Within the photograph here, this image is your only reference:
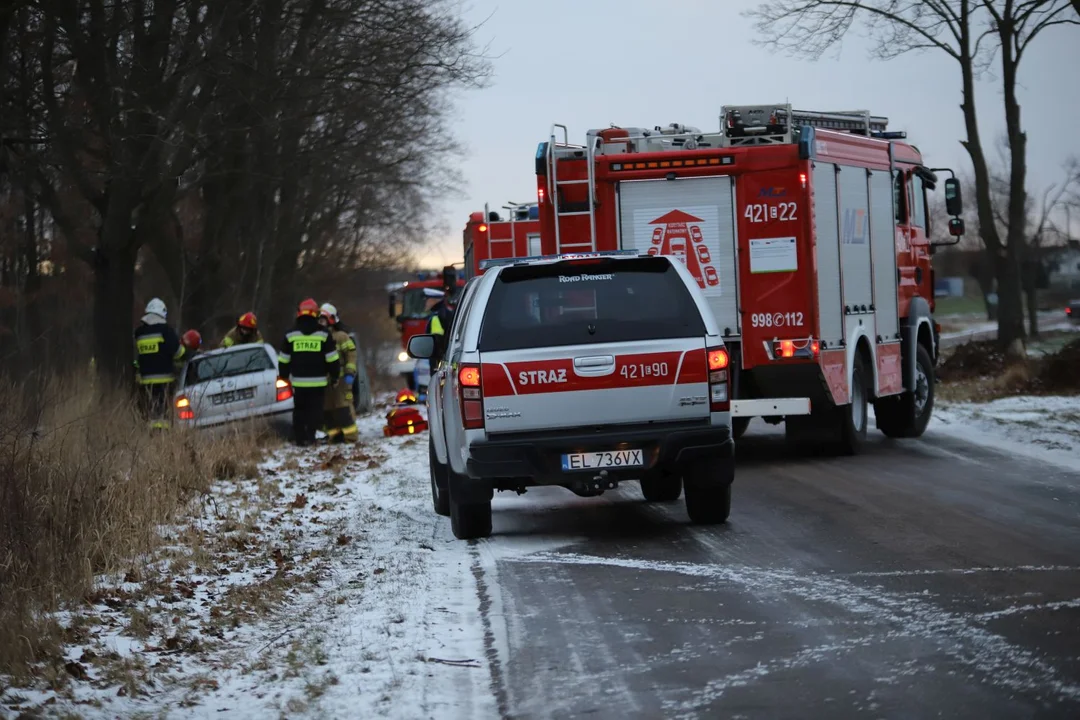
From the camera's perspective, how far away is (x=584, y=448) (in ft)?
33.0

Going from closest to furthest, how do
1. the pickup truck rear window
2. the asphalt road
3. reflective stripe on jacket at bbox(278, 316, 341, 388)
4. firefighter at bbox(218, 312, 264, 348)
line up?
1. the asphalt road
2. the pickup truck rear window
3. reflective stripe on jacket at bbox(278, 316, 341, 388)
4. firefighter at bbox(218, 312, 264, 348)

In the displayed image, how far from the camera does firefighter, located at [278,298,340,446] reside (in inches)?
768

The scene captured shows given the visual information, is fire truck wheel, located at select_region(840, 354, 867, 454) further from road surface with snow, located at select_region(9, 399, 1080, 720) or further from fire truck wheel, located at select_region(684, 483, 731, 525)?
fire truck wheel, located at select_region(684, 483, 731, 525)

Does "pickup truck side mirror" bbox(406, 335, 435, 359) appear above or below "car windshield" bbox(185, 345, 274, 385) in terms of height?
above

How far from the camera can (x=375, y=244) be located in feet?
178

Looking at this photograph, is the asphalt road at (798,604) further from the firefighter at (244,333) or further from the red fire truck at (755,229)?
the firefighter at (244,333)

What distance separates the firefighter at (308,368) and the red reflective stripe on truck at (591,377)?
9.82 meters

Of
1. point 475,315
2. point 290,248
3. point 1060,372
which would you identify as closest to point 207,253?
point 290,248

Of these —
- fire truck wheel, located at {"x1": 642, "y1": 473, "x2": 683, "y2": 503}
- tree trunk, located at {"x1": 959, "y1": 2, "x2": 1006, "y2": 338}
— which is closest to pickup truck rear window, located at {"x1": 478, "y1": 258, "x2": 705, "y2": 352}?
fire truck wheel, located at {"x1": 642, "y1": 473, "x2": 683, "y2": 503}

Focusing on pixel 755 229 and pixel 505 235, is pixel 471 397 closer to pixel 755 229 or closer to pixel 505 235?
pixel 755 229

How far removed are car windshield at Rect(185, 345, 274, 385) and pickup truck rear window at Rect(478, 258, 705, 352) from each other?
34.4 feet

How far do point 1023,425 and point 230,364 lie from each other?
9919 millimetres

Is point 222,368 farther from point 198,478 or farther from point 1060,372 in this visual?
point 1060,372

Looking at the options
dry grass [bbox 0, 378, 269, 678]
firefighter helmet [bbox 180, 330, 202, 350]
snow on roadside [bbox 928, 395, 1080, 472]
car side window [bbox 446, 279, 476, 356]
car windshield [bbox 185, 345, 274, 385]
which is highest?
car side window [bbox 446, 279, 476, 356]
